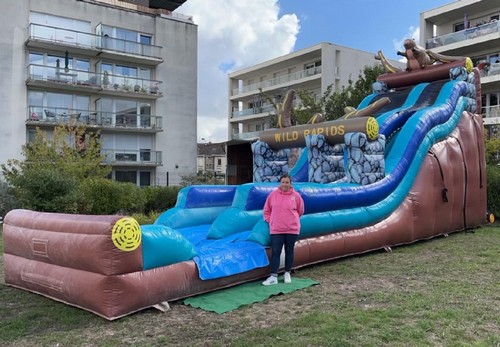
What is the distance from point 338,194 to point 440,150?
3007 mm

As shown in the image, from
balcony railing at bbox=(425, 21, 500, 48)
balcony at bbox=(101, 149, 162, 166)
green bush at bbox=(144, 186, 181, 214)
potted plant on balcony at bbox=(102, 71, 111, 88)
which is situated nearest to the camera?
green bush at bbox=(144, 186, 181, 214)

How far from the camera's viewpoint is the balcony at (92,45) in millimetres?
24359

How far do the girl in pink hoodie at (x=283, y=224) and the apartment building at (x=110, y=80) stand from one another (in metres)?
18.4

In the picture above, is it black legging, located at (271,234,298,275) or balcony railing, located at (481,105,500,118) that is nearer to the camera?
black legging, located at (271,234,298,275)

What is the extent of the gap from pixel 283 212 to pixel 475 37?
78.5ft

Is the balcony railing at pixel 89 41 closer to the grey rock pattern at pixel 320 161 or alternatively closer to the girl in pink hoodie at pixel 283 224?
the grey rock pattern at pixel 320 161

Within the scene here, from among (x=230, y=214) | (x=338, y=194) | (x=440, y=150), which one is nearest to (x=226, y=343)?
(x=230, y=214)

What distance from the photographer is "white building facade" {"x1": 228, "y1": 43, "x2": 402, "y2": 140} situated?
3616cm

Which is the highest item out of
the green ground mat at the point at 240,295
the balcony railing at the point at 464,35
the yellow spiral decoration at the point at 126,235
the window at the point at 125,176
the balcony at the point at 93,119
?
the balcony railing at the point at 464,35

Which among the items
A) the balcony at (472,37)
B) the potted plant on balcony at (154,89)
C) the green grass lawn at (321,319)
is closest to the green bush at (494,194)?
the green grass lawn at (321,319)

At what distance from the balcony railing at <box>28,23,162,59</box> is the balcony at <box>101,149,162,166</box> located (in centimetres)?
570

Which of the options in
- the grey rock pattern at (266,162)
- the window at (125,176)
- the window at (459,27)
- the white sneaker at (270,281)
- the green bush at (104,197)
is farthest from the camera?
the window at (459,27)

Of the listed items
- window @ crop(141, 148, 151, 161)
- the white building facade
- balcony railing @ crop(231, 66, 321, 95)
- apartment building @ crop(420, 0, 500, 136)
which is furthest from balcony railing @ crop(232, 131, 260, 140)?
apartment building @ crop(420, 0, 500, 136)

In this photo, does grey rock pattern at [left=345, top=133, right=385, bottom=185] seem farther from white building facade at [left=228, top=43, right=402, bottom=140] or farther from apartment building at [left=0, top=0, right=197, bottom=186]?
white building facade at [left=228, top=43, right=402, bottom=140]
